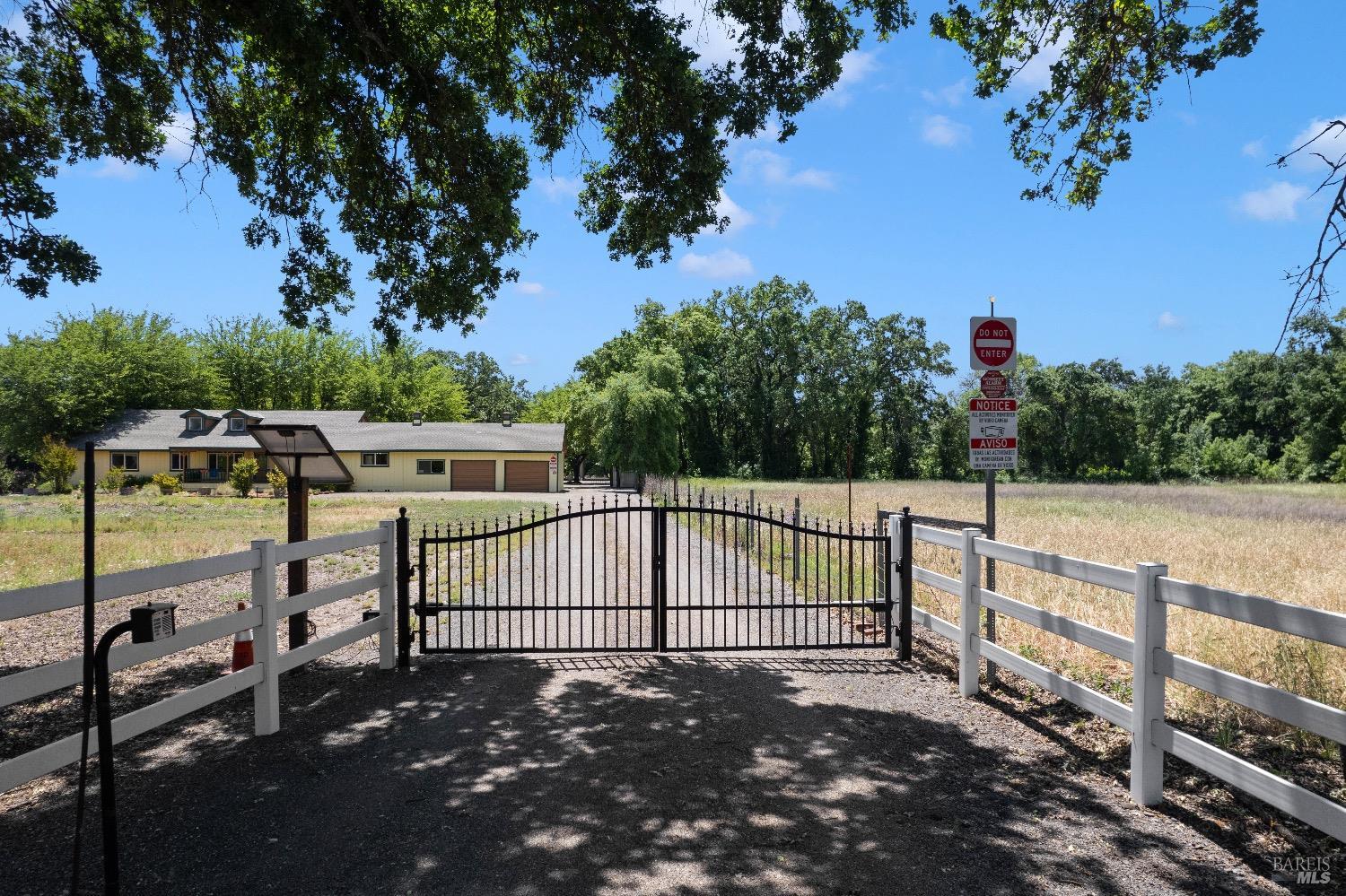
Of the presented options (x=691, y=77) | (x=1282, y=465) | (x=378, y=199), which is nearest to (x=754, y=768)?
(x=691, y=77)

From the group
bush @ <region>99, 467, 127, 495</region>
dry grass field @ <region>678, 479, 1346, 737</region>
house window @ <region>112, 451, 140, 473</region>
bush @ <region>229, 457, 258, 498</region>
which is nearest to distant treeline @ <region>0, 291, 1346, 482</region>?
house window @ <region>112, 451, 140, 473</region>

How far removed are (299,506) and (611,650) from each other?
3329 millimetres

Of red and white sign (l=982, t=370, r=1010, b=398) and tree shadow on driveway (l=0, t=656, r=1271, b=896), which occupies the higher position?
red and white sign (l=982, t=370, r=1010, b=398)

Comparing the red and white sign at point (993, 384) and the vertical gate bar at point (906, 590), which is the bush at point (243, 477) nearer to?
the vertical gate bar at point (906, 590)

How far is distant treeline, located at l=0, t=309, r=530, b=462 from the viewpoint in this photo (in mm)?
49750

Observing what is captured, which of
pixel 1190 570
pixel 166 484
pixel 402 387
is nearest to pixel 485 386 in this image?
pixel 402 387

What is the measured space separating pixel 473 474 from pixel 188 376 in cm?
2746

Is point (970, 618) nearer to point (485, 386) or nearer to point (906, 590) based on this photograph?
point (906, 590)

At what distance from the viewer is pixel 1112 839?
153 inches

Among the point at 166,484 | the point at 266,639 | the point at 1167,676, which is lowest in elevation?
the point at 166,484

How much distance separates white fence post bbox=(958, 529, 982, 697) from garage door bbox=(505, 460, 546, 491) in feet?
150

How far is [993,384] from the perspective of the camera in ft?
22.9

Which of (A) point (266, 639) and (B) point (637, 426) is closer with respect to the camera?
(A) point (266, 639)

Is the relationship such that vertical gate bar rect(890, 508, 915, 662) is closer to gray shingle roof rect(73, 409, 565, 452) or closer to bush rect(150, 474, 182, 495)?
gray shingle roof rect(73, 409, 565, 452)
